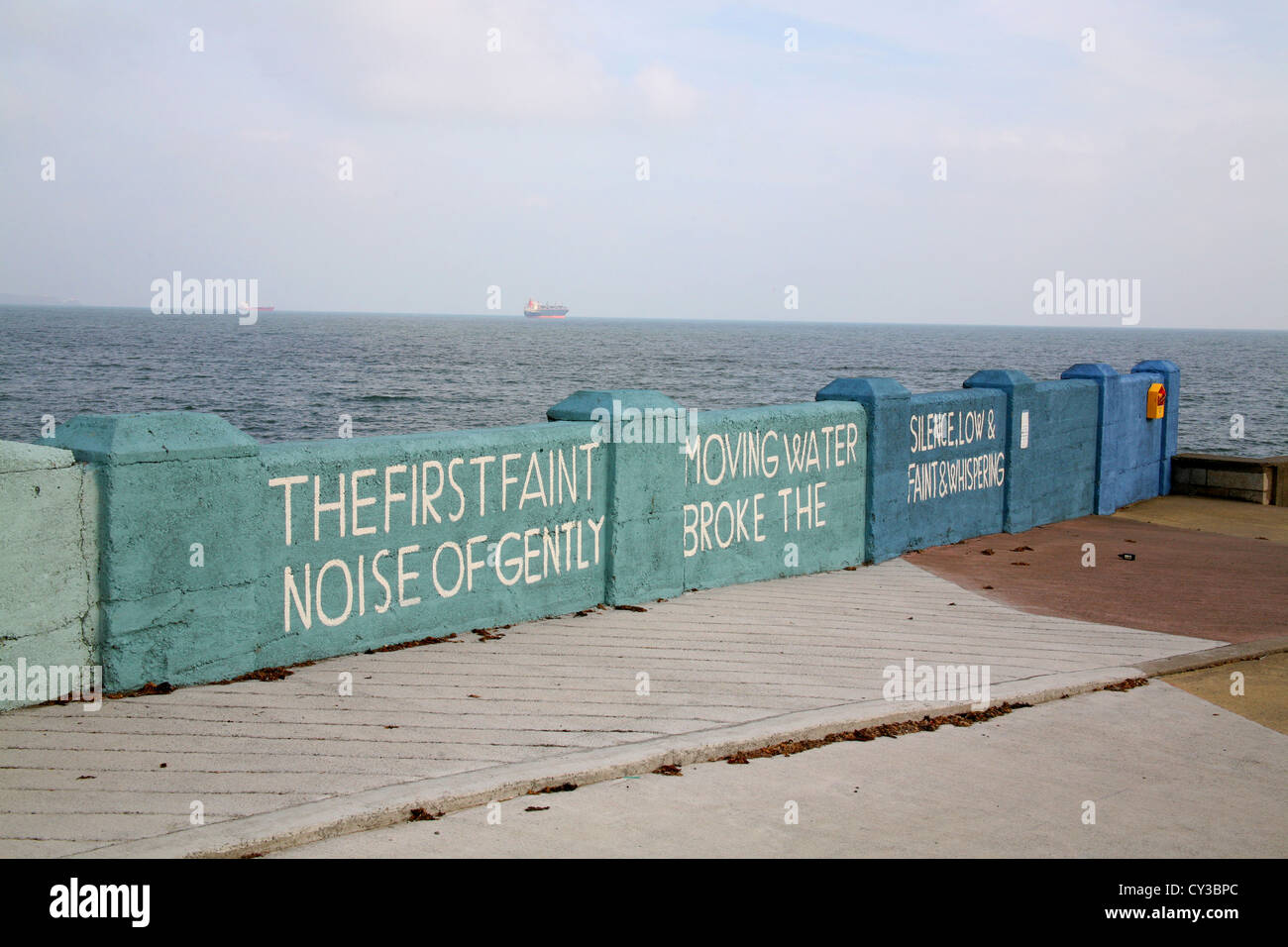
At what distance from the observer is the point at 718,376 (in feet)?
→ 312

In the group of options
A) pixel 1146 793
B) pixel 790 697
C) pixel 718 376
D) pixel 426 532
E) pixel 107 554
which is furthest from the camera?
pixel 718 376

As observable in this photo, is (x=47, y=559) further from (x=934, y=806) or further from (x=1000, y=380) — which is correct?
(x=1000, y=380)

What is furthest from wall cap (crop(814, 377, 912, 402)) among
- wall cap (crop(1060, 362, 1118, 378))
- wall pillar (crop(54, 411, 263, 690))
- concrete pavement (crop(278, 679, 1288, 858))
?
wall pillar (crop(54, 411, 263, 690))

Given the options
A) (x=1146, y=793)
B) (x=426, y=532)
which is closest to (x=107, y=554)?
(x=426, y=532)

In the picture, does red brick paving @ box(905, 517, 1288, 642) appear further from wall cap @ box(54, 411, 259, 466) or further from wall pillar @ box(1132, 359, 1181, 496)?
wall cap @ box(54, 411, 259, 466)

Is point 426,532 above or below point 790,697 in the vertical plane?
above

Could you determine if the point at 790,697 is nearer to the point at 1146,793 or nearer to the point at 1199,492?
the point at 1146,793

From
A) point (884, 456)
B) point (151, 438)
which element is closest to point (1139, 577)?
point (884, 456)

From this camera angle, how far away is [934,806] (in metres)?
4.85

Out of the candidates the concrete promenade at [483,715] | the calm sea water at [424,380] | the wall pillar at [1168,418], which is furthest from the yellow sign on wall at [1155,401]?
the calm sea water at [424,380]
